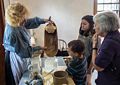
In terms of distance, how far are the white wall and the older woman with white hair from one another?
8.09ft

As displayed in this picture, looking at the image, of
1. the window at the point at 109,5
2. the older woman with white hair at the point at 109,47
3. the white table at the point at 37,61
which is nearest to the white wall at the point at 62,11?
the window at the point at 109,5

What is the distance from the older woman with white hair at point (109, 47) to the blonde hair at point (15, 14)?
0.73m

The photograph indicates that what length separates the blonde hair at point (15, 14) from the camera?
2.06 meters

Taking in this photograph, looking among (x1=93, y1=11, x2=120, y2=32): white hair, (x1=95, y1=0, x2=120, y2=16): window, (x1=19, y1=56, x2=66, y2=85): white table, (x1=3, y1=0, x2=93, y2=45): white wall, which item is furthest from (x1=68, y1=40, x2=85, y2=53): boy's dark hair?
(x1=95, y1=0, x2=120, y2=16): window

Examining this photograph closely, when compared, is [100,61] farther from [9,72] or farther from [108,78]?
[9,72]

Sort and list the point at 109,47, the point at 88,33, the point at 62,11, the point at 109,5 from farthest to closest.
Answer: the point at 109,5, the point at 62,11, the point at 88,33, the point at 109,47

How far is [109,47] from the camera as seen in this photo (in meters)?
1.69

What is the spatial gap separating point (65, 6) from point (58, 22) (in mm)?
339

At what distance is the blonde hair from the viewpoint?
2.06m

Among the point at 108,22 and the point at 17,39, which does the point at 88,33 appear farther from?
the point at 17,39

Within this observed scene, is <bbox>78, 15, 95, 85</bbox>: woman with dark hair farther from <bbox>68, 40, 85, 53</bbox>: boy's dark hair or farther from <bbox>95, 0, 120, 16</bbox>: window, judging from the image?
<bbox>95, 0, 120, 16</bbox>: window

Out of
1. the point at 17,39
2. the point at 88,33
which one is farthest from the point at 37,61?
the point at 88,33

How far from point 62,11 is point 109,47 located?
2.62m

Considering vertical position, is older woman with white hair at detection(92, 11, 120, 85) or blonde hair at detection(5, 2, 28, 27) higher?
blonde hair at detection(5, 2, 28, 27)
